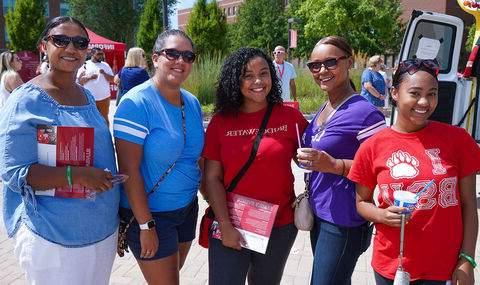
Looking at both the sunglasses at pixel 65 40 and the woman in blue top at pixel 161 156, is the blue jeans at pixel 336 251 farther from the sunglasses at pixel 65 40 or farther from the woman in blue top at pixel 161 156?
the sunglasses at pixel 65 40

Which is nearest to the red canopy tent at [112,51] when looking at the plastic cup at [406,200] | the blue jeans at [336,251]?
the blue jeans at [336,251]

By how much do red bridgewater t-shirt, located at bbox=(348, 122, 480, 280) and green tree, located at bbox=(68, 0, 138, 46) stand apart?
4902 cm

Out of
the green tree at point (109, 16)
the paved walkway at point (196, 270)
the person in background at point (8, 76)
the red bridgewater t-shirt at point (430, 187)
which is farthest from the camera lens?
the green tree at point (109, 16)

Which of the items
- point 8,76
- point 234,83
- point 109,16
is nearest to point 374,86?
point 8,76

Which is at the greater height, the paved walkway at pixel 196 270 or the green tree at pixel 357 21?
the green tree at pixel 357 21

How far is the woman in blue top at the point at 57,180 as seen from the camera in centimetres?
206

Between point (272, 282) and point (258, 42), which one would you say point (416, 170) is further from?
point (258, 42)

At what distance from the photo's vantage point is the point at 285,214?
8.66 feet

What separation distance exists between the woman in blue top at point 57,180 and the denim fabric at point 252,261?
1.92 feet

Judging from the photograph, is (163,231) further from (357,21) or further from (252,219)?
(357,21)

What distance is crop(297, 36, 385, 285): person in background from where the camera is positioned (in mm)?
2420

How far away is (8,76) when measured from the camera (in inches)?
291

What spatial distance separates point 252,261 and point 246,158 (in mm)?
626

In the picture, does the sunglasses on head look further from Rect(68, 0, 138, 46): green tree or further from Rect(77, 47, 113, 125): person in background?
Rect(68, 0, 138, 46): green tree
